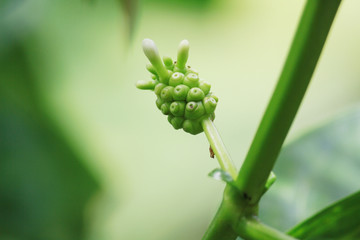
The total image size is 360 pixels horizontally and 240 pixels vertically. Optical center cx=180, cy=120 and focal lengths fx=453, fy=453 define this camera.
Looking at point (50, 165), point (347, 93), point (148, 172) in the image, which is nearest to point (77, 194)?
point (50, 165)

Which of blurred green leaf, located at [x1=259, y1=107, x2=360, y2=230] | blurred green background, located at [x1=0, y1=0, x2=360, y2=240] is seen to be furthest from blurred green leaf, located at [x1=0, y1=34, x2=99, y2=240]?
blurred green leaf, located at [x1=259, y1=107, x2=360, y2=230]

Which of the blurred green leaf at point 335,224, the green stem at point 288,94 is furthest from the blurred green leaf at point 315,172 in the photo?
the green stem at point 288,94

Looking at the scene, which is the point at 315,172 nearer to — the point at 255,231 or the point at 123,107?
the point at 255,231

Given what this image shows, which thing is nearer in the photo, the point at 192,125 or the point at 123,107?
the point at 192,125

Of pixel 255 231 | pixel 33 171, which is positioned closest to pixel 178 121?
pixel 255 231

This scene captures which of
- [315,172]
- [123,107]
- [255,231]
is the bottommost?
[123,107]
